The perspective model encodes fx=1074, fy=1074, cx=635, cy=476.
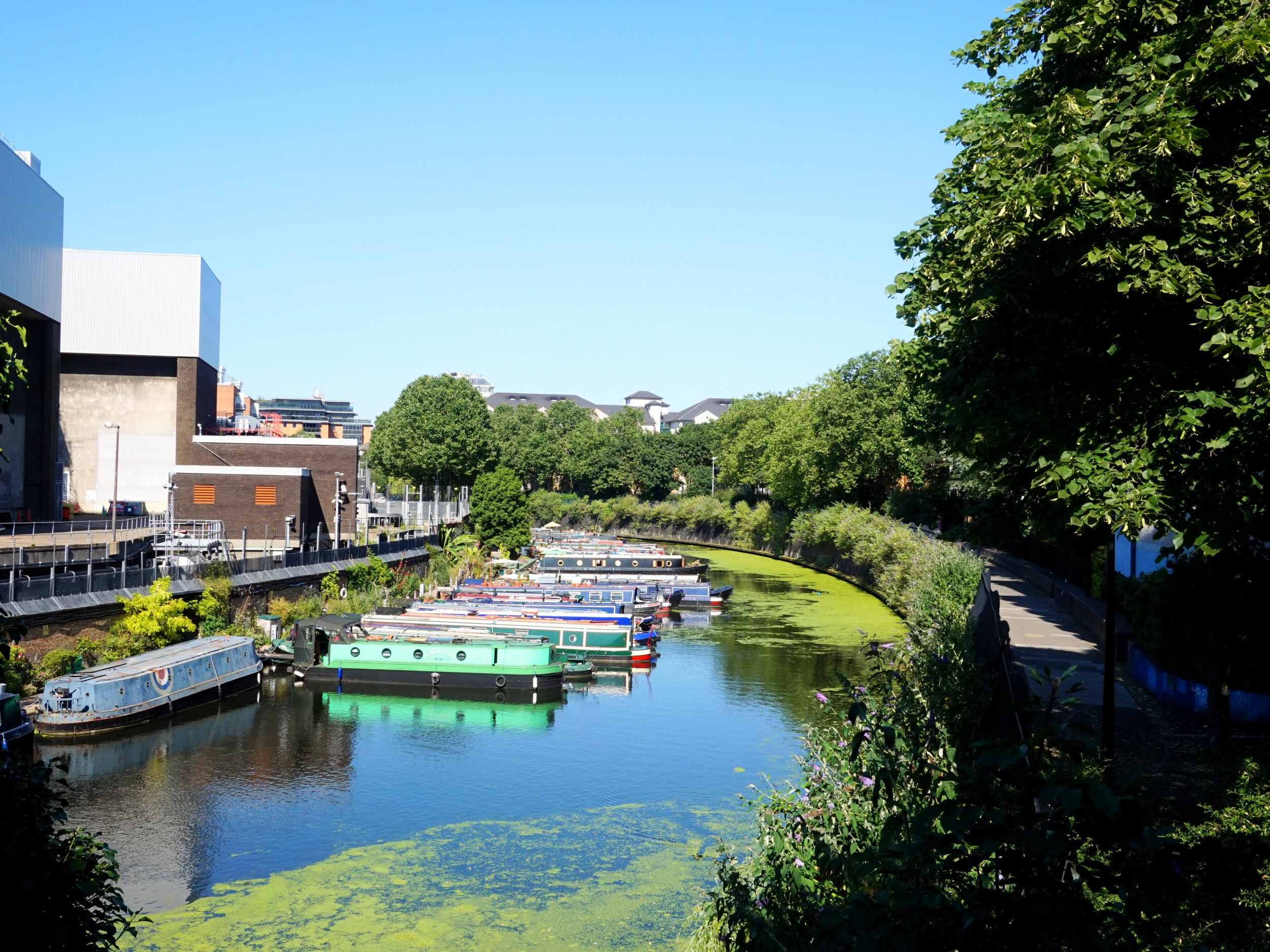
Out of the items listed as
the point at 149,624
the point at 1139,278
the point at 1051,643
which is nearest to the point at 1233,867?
the point at 1139,278

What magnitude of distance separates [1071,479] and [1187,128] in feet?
14.6

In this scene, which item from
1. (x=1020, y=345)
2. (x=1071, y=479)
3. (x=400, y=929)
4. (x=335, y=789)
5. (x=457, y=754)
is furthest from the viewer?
(x=457, y=754)

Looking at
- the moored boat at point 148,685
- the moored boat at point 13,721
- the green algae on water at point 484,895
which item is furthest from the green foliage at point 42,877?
the moored boat at point 148,685

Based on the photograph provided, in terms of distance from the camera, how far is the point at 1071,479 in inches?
547

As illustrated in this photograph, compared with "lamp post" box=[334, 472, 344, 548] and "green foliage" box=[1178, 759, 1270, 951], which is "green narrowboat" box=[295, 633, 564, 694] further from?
"green foliage" box=[1178, 759, 1270, 951]

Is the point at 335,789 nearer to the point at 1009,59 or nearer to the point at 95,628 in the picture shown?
the point at 95,628

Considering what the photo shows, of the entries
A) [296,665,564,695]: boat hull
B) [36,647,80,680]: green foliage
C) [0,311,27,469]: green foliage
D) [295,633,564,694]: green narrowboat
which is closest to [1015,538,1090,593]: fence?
[296,665,564,695]: boat hull

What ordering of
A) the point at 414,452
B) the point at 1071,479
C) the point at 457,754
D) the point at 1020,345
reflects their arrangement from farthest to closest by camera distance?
1. the point at 414,452
2. the point at 457,754
3. the point at 1020,345
4. the point at 1071,479

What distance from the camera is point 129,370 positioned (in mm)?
70938

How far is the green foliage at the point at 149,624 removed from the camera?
3483 cm

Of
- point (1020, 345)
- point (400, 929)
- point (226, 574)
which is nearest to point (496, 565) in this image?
point (226, 574)

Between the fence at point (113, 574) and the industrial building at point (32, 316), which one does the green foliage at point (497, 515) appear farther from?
the industrial building at point (32, 316)

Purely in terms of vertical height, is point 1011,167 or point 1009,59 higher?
point 1009,59

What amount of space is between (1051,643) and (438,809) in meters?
17.8
